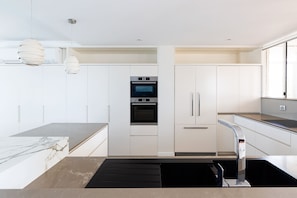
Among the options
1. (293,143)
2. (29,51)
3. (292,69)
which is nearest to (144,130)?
(293,143)

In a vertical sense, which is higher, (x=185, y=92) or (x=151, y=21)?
(x=151, y=21)

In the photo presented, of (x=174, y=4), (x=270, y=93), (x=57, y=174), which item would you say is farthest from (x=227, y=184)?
(x=270, y=93)

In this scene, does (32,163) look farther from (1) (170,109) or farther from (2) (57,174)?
(1) (170,109)

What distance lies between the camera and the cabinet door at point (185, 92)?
406 cm

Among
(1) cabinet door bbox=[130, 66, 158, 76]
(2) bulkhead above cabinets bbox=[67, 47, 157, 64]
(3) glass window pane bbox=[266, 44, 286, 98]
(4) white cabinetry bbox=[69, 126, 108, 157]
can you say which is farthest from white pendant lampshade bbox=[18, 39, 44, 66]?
(3) glass window pane bbox=[266, 44, 286, 98]

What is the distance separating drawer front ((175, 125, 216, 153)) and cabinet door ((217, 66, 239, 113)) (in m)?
0.51

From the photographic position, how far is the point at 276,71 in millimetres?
3805

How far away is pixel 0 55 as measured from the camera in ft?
12.9

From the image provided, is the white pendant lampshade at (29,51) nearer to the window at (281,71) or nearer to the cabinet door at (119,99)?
the cabinet door at (119,99)

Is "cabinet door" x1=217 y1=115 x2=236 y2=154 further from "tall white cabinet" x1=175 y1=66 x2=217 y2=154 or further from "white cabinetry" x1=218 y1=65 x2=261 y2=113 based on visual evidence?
"white cabinetry" x1=218 y1=65 x2=261 y2=113

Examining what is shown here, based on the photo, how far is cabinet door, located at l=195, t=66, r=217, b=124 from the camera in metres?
4.07

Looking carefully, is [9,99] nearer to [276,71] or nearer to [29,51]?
[29,51]

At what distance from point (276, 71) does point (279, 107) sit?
0.72 meters

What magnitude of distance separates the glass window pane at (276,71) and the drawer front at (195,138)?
1342mm
